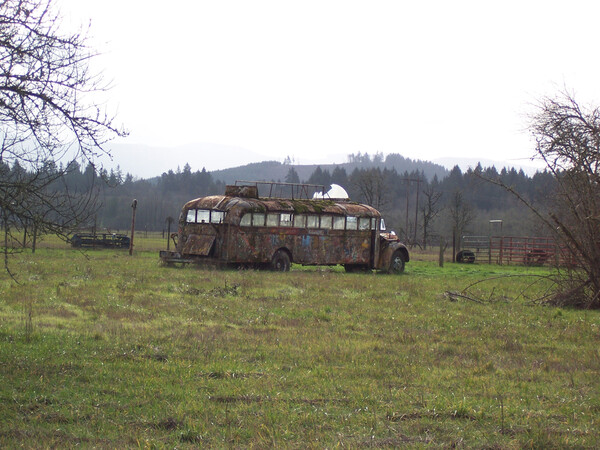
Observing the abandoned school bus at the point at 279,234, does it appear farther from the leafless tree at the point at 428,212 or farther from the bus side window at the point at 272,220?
the leafless tree at the point at 428,212

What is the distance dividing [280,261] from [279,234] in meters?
1.10

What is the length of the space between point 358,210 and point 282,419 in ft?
75.1

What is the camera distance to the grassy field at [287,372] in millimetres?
6086

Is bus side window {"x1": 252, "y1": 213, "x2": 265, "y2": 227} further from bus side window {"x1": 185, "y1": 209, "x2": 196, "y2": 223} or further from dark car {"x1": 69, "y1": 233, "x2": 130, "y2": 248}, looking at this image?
dark car {"x1": 69, "y1": 233, "x2": 130, "y2": 248}

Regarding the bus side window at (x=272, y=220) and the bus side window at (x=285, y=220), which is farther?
the bus side window at (x=285, y=220)

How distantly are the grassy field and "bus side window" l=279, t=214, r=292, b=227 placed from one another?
34.7 ft

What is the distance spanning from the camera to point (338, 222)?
28281 mm

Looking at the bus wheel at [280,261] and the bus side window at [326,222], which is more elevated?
the bus side window at [326,222]

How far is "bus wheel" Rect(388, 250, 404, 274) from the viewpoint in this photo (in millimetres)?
29044

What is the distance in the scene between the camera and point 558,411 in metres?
7.04

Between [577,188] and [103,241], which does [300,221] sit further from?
[103,241]

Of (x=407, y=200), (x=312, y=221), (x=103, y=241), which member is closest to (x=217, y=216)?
(x=312, y=221)

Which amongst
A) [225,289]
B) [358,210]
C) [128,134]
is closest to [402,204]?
[358,210]

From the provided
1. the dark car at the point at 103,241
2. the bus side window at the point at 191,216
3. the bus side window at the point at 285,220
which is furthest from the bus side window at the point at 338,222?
the dark car at the point at 103,241
